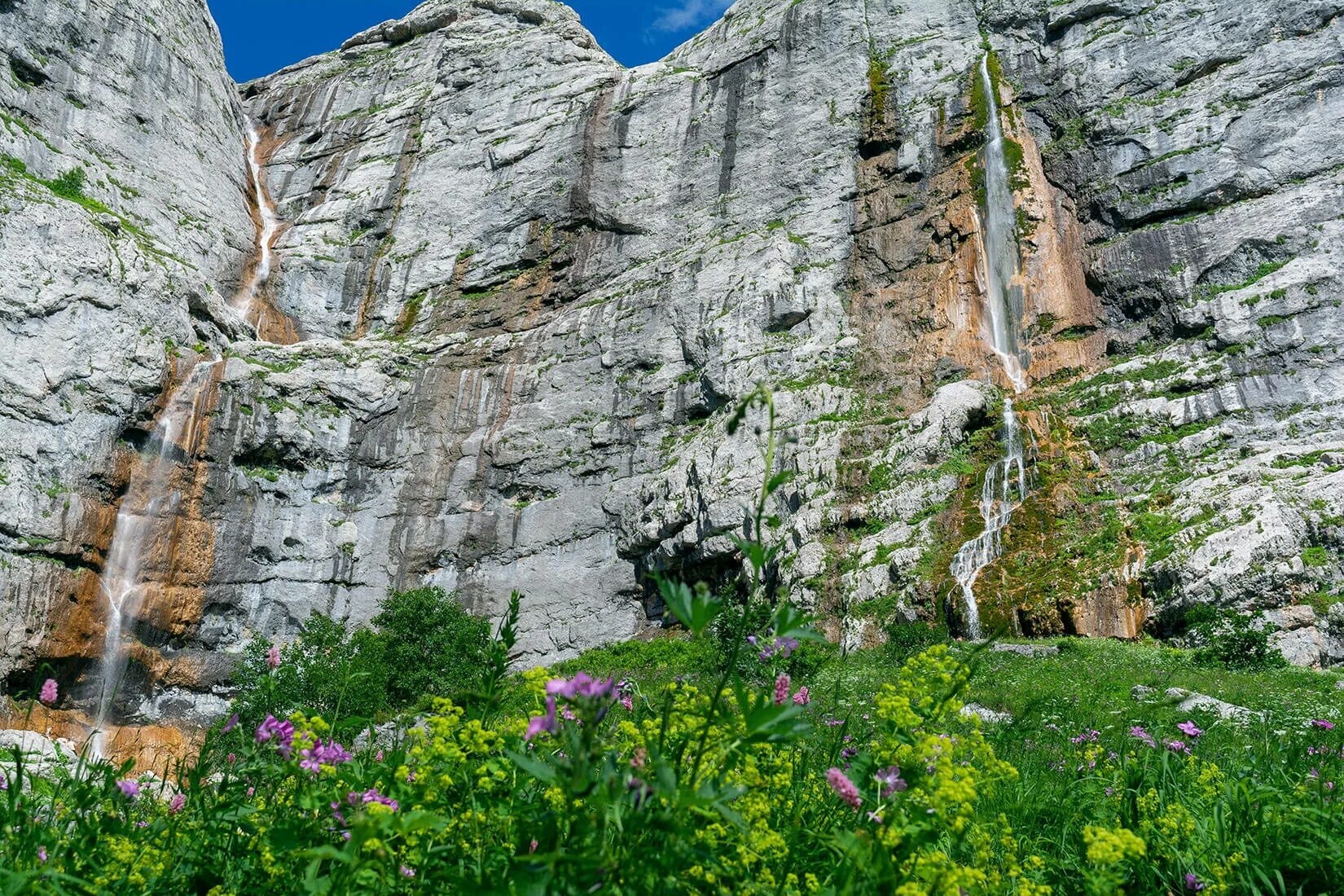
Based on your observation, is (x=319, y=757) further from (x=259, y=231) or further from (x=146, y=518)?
(x=259, y=231)

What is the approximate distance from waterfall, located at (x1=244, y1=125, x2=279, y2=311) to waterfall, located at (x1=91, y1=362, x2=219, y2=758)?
942cm

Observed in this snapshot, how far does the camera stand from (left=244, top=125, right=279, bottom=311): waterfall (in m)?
37.3

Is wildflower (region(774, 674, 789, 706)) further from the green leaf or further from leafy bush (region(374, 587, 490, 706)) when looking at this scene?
leafy bush (region(374, 587, 490, 706))

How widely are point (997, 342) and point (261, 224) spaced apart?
35.5 meters

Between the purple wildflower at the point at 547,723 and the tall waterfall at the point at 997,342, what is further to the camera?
the tall waterfall at the point at 997,342

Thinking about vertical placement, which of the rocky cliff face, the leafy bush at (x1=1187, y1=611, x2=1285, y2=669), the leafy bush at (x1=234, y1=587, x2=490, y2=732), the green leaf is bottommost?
the leafy bush at (x1=234, y1=587, x2=490, y2=732)

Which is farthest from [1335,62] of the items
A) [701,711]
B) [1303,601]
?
[701,711]

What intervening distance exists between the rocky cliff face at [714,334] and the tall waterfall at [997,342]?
16.6 inches

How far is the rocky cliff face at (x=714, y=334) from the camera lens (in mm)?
21828

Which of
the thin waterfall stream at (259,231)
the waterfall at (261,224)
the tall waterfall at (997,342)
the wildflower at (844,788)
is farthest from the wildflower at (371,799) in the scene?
the waterfall at (261,224)

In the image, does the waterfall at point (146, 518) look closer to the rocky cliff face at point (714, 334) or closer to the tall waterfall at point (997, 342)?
the rocky cliff face at point (714, 334)

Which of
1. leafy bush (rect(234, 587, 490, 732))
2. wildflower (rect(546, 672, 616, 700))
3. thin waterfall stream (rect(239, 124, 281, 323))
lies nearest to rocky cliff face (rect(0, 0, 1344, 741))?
thin waterfall stream (rect(239, 124, 281, 323))

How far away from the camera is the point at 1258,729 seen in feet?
20.0

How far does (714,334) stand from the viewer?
2977cm
